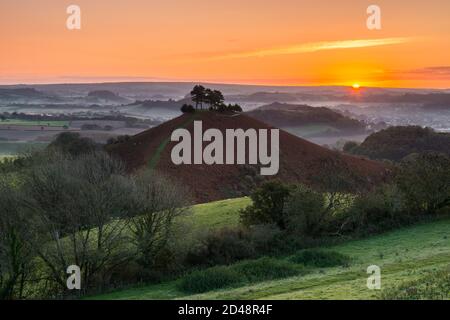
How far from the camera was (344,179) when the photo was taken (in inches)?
1727

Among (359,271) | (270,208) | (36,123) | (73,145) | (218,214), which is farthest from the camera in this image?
(36,123)

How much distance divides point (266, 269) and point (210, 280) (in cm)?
381

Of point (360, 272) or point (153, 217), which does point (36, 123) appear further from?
point (360, 272)

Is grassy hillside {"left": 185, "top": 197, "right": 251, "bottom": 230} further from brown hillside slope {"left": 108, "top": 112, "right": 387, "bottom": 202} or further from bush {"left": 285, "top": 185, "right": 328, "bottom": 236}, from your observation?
brown hillside slope {"left": 108, "top": 112, "right": 387, "bottom": 202}

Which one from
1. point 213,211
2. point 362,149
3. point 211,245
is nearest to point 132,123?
point 362,149

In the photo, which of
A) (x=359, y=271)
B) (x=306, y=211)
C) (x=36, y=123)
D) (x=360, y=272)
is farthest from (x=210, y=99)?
(x=36, y=123)

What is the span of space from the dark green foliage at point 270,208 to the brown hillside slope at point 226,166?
25.9 meters

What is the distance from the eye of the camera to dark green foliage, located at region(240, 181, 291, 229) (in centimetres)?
4097

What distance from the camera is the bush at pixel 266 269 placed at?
97.2 feet

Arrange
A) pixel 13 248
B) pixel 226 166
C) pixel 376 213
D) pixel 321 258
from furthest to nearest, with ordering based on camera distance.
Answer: pixel 226 166, pixel 376 213, pixel 321 258, pixel 13 248

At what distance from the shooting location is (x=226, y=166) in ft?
263

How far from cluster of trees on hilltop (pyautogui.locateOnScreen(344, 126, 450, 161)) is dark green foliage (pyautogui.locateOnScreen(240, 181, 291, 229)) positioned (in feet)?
291
